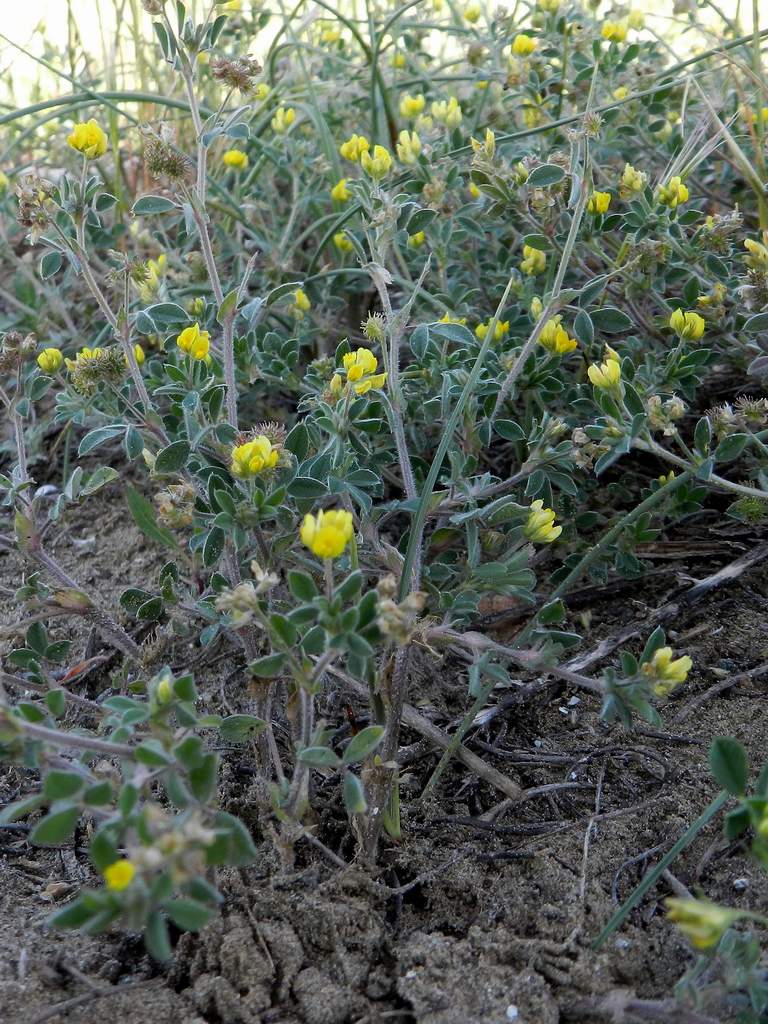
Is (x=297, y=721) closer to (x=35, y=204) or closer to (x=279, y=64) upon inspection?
(x=35, y=204)

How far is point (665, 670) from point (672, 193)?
1189 mm

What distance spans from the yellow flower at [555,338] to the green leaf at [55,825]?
4.14 ft

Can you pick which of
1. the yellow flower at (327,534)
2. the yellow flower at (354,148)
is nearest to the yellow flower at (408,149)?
the yellow flower at (354,148)

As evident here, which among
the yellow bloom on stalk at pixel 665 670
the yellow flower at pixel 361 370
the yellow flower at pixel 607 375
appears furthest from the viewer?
the yellow flower at pixel 607 375

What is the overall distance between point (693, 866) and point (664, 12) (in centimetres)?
346

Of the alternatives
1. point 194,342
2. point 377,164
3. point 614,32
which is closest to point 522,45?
point 614,32

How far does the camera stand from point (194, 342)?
1779 millimetres

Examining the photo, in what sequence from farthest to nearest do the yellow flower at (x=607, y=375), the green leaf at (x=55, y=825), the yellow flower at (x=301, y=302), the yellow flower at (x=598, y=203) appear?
the yellow flower at (x=301, y=302)
the yellow flower at (x=598, y=203)
the yellow flower at (x=607, y=375)
the green leaf at (x=55, y=825)

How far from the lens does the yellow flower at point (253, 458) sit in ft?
4.98

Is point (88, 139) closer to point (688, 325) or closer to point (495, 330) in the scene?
point (495, 330)

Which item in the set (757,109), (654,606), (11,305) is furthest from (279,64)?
(654,606)

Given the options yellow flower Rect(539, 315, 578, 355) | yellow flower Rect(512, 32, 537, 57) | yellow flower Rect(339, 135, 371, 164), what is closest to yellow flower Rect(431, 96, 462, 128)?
yellow flower Rect(512, 32, 537, 57)

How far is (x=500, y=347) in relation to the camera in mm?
2186

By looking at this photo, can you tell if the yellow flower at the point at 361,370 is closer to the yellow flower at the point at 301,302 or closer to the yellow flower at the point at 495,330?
the yellow flower at the point at 495,330
